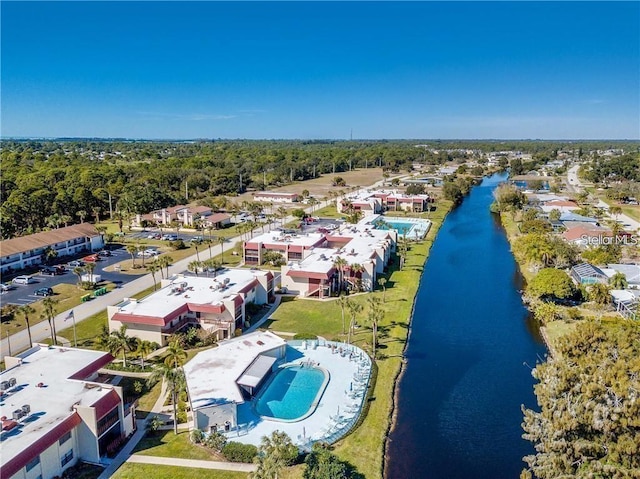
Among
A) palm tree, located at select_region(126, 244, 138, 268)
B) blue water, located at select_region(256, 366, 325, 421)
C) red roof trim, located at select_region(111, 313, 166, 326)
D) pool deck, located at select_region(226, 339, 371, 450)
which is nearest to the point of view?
pool deck, located at select_region(226, 339, 371, 450)

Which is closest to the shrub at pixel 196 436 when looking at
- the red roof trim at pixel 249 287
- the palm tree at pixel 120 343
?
the palm tree at pixel 120 343

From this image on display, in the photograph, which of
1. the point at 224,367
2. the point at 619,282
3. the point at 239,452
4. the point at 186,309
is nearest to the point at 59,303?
the point at 186,309

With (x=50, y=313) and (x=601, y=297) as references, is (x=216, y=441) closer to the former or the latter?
(x=50, y=313)

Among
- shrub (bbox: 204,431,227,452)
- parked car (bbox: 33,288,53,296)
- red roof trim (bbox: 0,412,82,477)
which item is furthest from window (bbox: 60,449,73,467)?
parked car (bbox: 33,288,53,296)

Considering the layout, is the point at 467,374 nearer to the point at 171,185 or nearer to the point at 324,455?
the point at 324,455

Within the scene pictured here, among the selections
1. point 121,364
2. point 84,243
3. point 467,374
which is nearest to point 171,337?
point 121,364

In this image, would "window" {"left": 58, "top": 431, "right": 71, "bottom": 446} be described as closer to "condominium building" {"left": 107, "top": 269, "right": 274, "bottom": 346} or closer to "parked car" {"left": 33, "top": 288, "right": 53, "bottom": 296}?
"condominium building" {"left": 107, "top": 269, "right": 274, "bottom": 346}
